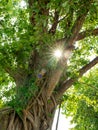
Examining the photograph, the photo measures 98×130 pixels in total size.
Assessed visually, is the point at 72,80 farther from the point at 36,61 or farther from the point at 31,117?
the point at 31,117

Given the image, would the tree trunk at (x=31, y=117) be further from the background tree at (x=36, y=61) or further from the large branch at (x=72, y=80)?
the large branch at (x=72, y=80)

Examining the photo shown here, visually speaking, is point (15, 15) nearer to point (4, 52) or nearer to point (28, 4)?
point (28, 4)

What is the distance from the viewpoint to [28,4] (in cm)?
711

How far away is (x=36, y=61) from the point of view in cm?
720

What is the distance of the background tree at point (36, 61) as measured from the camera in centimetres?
612

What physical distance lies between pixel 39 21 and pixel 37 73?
6.48 ft

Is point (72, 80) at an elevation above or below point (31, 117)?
above

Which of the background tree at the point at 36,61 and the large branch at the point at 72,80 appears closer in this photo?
the background tree at the point at 36,61

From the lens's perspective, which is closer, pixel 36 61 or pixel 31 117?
pixel 31 117

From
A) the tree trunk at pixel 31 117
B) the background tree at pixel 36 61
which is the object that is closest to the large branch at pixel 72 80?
the background tree at pixel 36 61

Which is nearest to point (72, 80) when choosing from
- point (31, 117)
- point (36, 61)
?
point (36, 61)

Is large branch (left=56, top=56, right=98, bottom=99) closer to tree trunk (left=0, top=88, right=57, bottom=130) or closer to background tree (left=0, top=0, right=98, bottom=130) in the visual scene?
background tree (left=0, top=0, right=98, bottom=130)

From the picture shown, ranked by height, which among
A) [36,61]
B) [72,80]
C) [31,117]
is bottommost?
[31,117]

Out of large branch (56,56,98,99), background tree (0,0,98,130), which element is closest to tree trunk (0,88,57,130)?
background tree (0,0,98,130)
